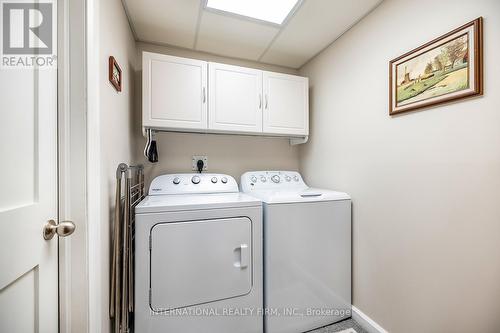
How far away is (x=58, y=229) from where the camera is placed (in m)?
0.76

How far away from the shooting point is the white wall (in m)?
1.05

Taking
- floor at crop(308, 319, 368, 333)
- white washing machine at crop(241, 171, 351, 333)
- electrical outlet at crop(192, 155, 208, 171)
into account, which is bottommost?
floor at crop(308, 319, 368, 333)

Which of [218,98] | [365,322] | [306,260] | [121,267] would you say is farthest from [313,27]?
[365,322]

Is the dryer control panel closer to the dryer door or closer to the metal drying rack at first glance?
the dryer door

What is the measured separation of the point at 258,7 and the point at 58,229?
1.74 m

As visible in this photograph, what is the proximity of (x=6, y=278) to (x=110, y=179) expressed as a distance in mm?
671

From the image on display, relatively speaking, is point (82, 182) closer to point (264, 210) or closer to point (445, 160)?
point (264, 210)

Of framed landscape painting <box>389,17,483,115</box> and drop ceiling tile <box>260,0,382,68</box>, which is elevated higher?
drop ceiling tile <box>260,0,382,68</box>

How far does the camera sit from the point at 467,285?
39.6 inches

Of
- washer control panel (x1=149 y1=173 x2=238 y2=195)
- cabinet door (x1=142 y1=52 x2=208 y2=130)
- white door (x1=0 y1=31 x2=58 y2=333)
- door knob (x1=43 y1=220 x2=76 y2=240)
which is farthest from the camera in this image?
washer control panel (x1=149 y1=173 x2=238 y2=195)

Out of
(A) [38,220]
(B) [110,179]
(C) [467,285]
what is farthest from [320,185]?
(A) [38,220]

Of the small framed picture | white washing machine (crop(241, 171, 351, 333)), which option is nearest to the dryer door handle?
white washing machine (crop(241, 171, 351, 333))

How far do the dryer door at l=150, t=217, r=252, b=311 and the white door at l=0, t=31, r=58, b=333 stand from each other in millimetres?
→ 477

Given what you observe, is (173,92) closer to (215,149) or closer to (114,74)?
(114,74)
